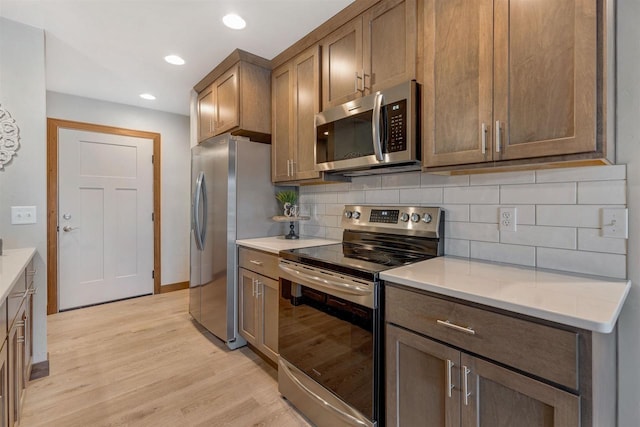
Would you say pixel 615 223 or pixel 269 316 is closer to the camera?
pixel 615 223

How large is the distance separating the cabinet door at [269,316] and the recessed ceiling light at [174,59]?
196 cm

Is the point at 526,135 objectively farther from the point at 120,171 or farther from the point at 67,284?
the point at 67,284

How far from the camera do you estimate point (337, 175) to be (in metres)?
2.23

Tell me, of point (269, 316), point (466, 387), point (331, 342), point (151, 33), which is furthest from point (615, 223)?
point (151, 33)

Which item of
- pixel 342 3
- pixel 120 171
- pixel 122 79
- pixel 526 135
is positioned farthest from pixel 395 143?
pixel 120 171

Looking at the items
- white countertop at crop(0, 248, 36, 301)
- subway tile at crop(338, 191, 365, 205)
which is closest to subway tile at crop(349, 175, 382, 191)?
subway tile at crop(338, 191, 365, 205)

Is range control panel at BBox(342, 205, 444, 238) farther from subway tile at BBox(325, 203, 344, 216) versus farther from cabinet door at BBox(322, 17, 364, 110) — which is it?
cabinet door at BBox(322, 17, 364, 110)

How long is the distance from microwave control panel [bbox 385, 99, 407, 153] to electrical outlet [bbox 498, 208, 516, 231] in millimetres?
581

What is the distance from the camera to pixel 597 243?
1.23 metres

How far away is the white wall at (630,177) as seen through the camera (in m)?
1.13

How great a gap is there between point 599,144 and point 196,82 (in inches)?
126

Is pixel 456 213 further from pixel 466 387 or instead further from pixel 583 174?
pixel 466 387

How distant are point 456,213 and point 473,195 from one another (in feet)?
0.44

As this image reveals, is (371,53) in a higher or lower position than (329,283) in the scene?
higher
